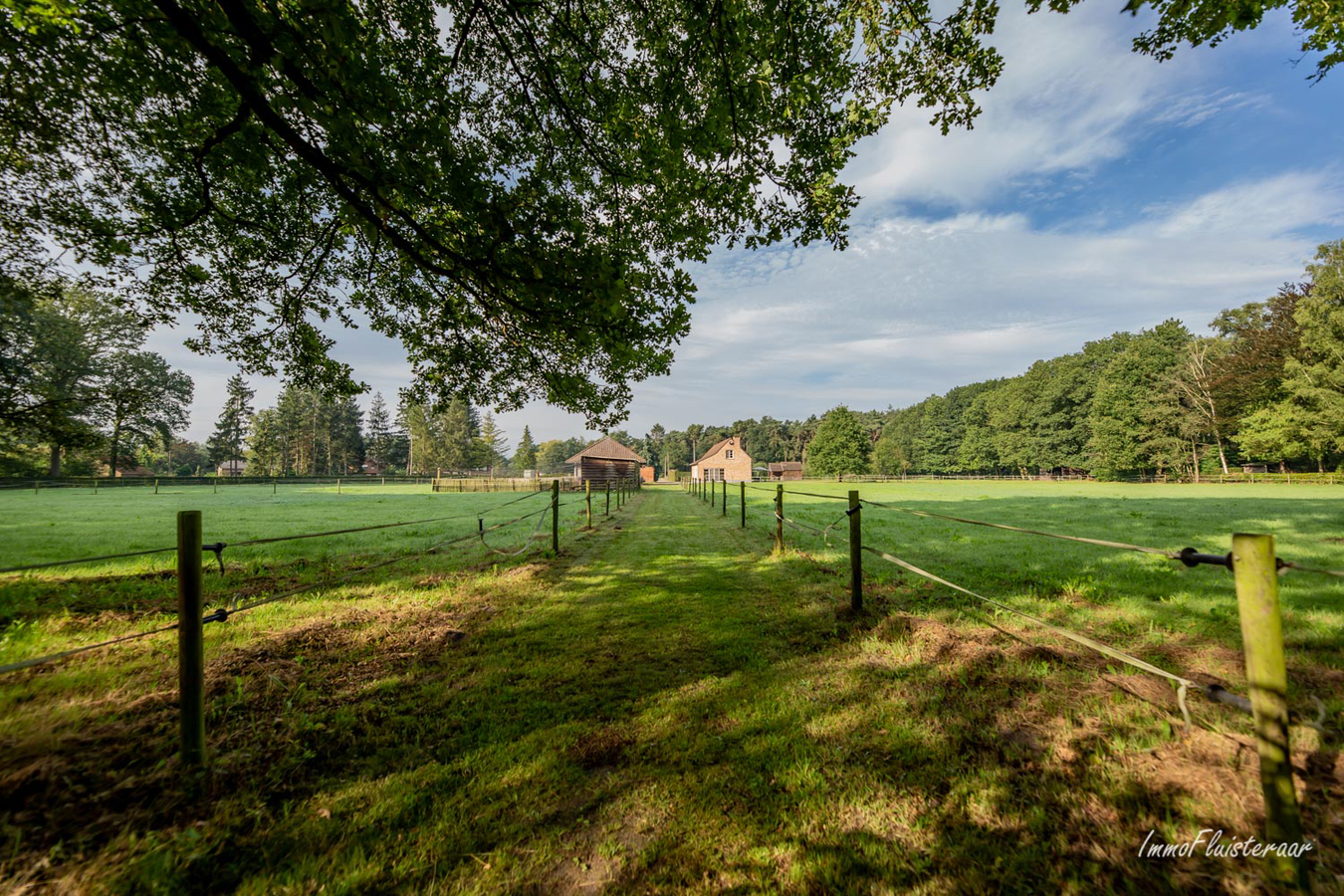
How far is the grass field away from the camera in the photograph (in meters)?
2.03

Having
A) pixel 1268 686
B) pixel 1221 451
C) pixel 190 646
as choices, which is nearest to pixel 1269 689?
pixel 1268 686

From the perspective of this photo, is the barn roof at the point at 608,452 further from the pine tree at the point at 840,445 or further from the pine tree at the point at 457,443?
the pine tree at the point at 457,443

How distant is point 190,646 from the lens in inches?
101

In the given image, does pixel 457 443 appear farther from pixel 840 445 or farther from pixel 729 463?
pixel 840 445

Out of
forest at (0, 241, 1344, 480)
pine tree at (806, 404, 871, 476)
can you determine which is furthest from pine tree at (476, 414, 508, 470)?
pine tree at (806, 404, 871, 476)

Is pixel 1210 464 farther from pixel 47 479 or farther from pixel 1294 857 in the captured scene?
pixel 47 479

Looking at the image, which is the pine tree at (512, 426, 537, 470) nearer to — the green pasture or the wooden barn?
the wooden barn

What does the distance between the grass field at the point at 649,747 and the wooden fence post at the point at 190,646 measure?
158 millimetres

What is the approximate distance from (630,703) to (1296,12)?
10.1 metres

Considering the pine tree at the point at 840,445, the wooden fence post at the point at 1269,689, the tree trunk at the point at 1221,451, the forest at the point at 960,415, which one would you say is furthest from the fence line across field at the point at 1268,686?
the tree trunk at the point at 1221,451

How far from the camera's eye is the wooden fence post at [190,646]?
2.55 metres

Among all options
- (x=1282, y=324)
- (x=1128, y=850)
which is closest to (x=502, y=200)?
(x=1128, y=850)

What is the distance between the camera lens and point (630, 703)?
3.49 meters

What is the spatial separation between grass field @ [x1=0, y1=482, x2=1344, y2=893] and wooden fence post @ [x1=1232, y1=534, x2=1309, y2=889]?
0.16m
